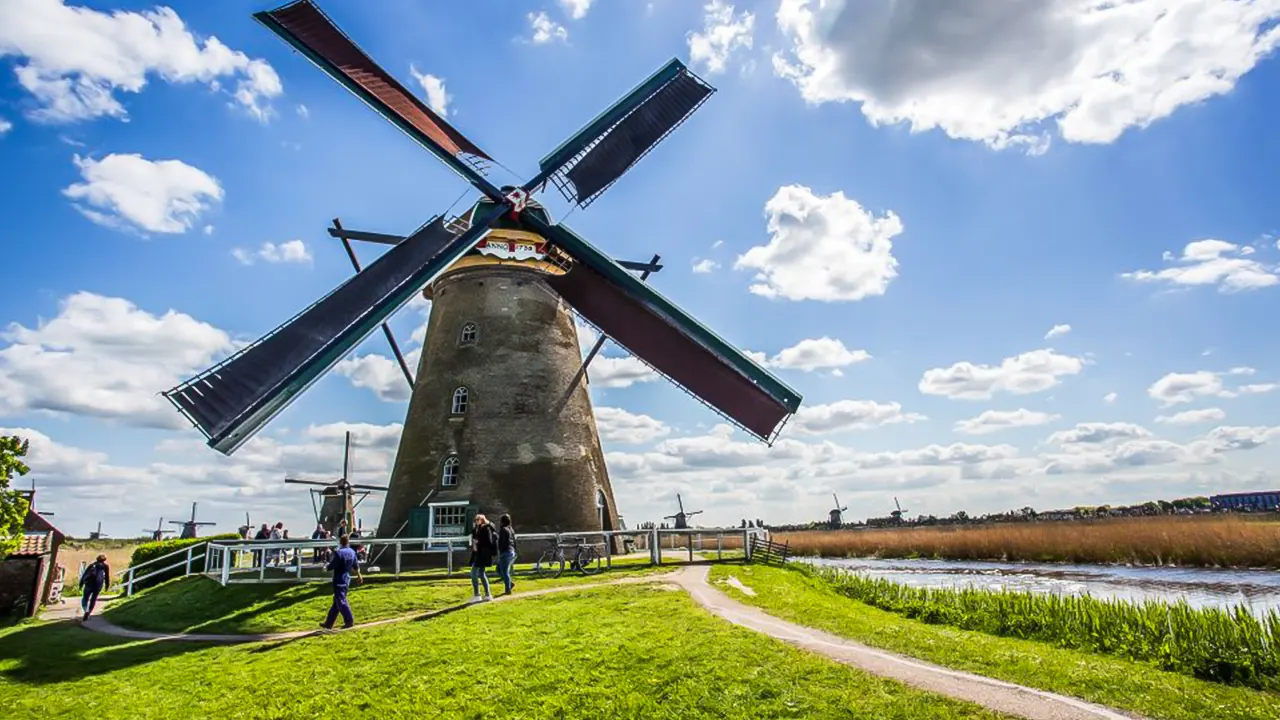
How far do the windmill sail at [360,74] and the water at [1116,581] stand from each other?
15.8m

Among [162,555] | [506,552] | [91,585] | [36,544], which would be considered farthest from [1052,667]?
[36,544]

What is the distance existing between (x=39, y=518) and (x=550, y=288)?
32367 millimetres

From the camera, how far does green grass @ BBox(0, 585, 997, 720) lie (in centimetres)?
662

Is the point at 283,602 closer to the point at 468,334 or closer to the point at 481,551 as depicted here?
the point at 481,551

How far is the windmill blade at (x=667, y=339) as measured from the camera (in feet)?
55.5

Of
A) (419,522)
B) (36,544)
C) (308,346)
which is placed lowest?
(36,544)

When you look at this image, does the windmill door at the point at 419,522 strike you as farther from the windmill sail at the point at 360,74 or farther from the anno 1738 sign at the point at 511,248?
the windmill sail at the point at 360,74

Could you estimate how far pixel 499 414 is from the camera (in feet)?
60.3

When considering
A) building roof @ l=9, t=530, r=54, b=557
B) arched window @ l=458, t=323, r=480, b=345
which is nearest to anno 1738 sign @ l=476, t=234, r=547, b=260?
arched window @ l=458, t=323, r=480, b=345

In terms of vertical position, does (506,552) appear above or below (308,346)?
below

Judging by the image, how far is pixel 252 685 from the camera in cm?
838

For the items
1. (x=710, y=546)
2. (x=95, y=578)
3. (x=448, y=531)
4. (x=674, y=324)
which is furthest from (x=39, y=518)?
(x=674, y=324)

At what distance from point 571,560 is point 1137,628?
11247mm

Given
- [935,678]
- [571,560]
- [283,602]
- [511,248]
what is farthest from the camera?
[511,248]
